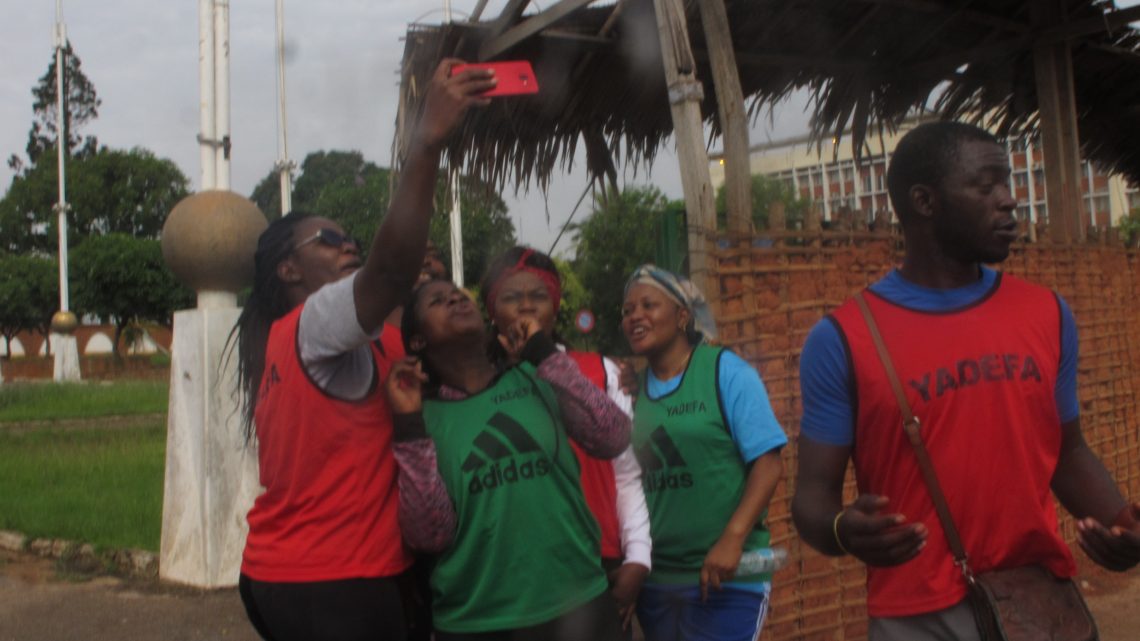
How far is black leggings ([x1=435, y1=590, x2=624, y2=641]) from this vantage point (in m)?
2.66

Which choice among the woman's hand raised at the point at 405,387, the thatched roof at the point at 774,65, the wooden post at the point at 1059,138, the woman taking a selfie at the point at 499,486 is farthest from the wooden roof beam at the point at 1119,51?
the woman's hand raised at the point at 405,387

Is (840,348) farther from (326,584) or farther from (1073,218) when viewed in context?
(1073,218)

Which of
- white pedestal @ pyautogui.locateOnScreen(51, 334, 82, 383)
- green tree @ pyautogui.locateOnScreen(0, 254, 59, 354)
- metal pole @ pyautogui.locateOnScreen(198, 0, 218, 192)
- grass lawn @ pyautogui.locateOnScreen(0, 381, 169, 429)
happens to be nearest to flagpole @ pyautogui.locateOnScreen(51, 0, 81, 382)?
white pedestal @ pyautogui.locateOnScreen(51, 334, 82, 383)

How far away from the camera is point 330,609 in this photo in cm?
247

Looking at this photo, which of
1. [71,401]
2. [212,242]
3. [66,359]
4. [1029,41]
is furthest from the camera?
[66,359]

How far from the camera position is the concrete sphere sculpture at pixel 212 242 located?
609 centimetres

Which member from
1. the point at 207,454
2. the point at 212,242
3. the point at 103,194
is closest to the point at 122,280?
the point at 103,194

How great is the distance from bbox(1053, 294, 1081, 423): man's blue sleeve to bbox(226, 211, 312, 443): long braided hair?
1.72 meters

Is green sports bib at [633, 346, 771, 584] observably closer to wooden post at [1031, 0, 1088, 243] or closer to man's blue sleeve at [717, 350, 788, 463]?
man's blue sleeve at [717, 350, 788, 463]

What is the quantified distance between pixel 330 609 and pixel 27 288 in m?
50.8

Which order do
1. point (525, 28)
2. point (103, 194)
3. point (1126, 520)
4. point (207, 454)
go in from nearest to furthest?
1. point (1126, 520)
2. point (525, 28)
3. point (207, 454)
4. point (103, 194)

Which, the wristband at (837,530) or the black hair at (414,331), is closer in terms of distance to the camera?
the wristband at (837,530)

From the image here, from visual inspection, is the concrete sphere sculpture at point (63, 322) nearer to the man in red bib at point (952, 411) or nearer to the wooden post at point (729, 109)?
the wooden post at point (729, 109)

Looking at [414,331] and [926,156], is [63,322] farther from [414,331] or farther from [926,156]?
[926,156]
